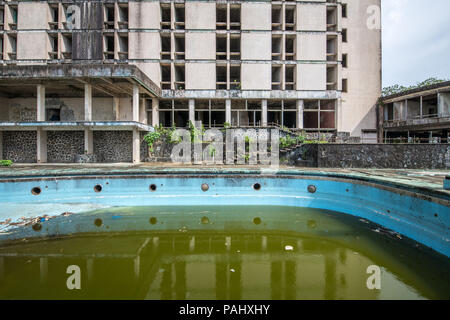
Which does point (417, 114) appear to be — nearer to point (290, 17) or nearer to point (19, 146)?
point (290, 17)

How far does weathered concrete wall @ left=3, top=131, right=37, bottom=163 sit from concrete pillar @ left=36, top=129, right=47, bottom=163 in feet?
3.95

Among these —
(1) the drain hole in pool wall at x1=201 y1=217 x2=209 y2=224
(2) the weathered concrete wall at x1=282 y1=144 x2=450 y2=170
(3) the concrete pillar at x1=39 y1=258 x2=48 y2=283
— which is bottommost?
(3) the concrete pillar at x1=39 y1=258 x2=48 y2=283

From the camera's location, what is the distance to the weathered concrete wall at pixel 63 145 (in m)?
17.4

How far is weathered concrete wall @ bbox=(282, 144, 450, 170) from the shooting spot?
40.2 feet

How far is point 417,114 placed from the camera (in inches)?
916

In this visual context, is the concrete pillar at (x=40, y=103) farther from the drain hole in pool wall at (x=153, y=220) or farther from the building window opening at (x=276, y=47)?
the building window opening at (x=276, y=47)

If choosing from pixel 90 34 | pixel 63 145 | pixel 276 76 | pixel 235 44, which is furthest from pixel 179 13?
pixel 63 145

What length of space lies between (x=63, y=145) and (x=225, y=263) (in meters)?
17.4

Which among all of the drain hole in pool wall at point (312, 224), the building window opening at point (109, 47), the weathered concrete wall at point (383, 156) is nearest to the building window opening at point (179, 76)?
the building window opening at point (109, 47)

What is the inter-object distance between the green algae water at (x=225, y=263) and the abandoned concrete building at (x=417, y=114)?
1749cm

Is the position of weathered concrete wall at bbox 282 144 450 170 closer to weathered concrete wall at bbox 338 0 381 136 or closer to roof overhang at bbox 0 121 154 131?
roof overhang at bbox 0 121 154 131

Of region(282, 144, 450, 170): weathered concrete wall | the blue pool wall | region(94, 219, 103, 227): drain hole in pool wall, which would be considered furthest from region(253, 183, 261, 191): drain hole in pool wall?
region(94, 219, 103, 227): drain hole in pool wall

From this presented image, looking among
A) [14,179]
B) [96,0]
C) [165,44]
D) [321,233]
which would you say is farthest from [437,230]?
[96,0]
